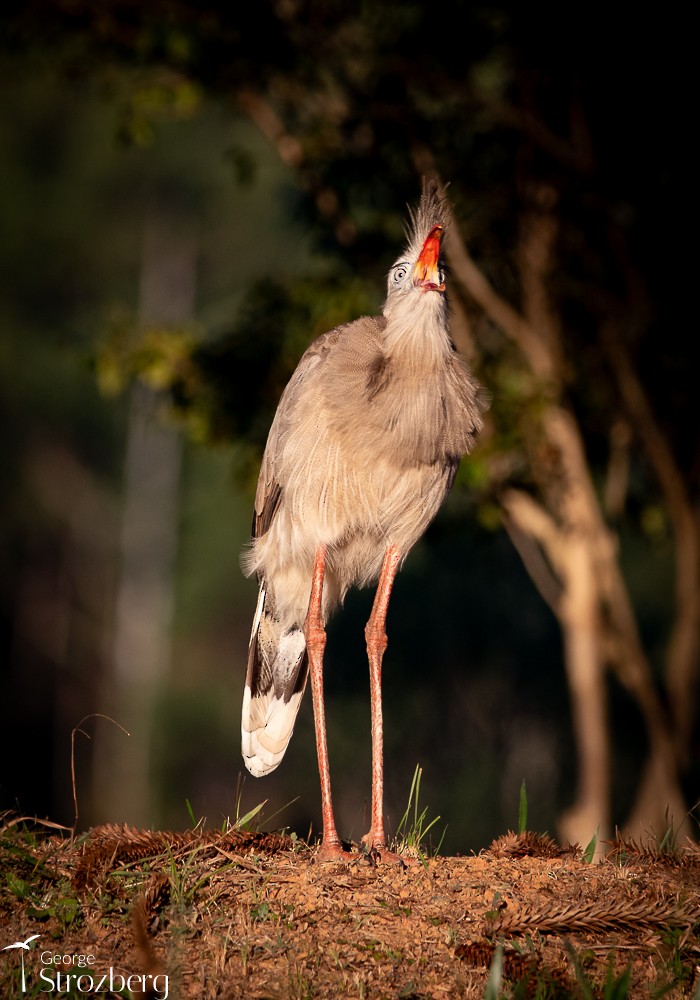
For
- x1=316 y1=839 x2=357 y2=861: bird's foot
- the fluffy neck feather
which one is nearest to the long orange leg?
x1=316 y1=839 x2=357 y2=861: bird's foot

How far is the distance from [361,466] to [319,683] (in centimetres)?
82

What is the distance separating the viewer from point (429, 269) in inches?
171

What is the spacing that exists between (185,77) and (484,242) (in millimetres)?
2444

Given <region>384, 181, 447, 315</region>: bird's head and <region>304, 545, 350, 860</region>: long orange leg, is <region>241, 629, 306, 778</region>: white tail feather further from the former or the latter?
<region>384, 181, 447, 315</region>: bird's head

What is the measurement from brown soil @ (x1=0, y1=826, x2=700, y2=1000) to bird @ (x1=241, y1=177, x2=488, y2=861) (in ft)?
2.02

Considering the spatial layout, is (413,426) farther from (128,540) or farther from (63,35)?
(128,540)

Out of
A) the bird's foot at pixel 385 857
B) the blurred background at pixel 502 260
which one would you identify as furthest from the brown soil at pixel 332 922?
the blurred background at pixel 502 260

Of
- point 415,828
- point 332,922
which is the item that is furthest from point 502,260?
point 332,922

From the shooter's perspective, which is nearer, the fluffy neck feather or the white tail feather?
the fluffy neck feather

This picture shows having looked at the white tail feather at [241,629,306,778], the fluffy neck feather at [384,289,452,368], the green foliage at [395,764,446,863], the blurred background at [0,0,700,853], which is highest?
the blurred background at [0,0,700,853]

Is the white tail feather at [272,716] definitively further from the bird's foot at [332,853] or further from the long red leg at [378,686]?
the bird's foot at [332,853]

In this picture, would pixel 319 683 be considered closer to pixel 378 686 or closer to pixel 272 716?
pixel 378 686

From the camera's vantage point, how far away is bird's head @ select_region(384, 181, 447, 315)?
435cm

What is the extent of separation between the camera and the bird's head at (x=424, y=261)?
435 cm
